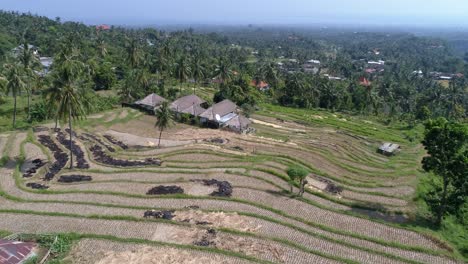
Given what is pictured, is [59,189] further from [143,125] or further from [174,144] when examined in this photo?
[143,125]

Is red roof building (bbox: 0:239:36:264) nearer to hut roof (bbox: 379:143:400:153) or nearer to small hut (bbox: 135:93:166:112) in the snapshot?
small hut (bbox: 135:93:166:112)

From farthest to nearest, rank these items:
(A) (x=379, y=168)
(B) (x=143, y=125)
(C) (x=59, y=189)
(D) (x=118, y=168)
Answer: (B) (x=143, y=125) → (A) (x=379, y=168) → (D) (x=118, y=168) → (C) (x=59, y=189)

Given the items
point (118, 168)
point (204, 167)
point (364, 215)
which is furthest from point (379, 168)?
point (118, 168)

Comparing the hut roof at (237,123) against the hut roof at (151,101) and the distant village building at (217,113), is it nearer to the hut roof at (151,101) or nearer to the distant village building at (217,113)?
the distant village building at (217,113)

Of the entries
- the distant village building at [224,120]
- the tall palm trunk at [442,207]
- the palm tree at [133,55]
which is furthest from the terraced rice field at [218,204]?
A: the palm tree at [133,55]

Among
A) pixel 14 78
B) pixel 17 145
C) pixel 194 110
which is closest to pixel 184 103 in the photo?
pixel 194 110

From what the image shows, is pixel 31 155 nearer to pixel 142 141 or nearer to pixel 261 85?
pixel 142 141

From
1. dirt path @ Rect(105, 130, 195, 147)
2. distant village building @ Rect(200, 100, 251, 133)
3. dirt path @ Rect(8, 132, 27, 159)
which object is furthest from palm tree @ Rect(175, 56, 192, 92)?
dirt path @ Rect(8, 132, 27, 159)
